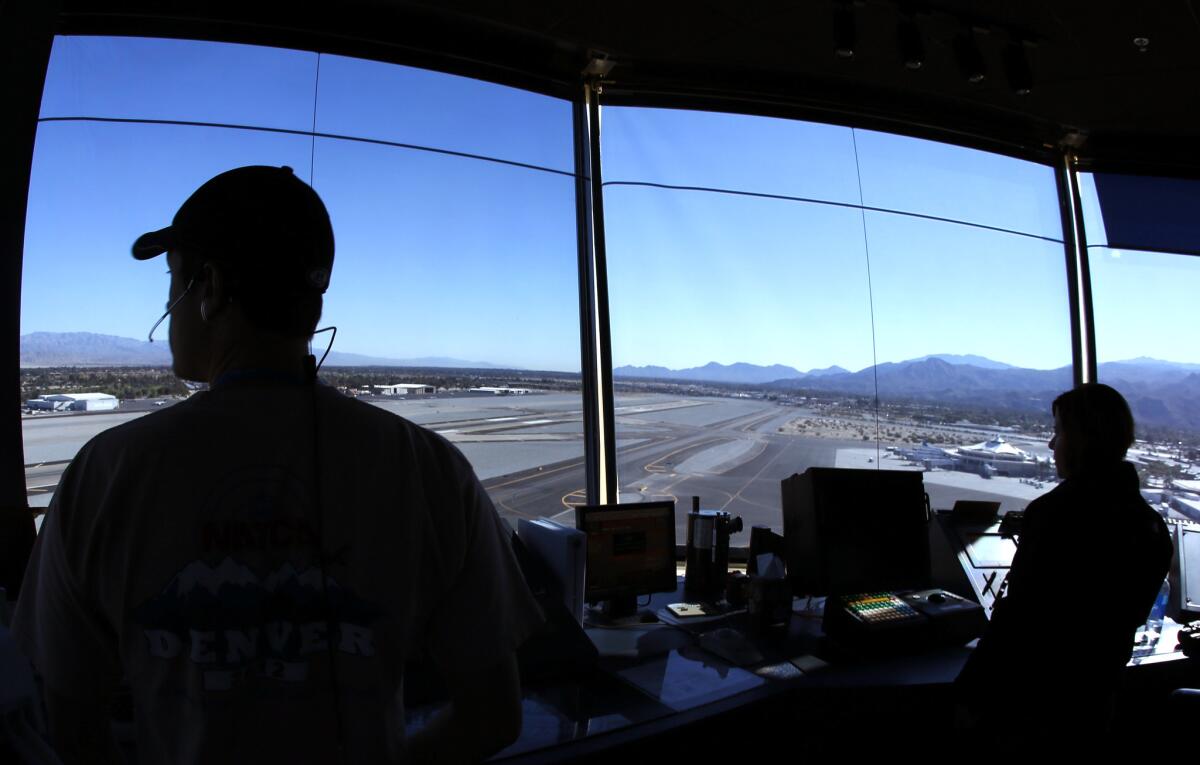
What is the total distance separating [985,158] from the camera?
4270 millimetres

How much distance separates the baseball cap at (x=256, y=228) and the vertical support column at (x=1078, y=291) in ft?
16.3

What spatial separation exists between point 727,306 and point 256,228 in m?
3.40

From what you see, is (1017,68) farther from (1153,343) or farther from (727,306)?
(1153,343)

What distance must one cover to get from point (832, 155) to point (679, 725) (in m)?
3.33

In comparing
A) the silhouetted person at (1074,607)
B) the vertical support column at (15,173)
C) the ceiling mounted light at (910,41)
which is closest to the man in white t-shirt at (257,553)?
the silhouetted person at (1074,607)

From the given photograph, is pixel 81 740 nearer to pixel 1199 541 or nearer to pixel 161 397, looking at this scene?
pixel 161 397

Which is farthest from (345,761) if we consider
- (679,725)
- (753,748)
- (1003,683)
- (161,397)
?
(161,397)

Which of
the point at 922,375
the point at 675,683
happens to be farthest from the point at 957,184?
the point at 675,683

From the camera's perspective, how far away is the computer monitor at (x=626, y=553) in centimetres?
240

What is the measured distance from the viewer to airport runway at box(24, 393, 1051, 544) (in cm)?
357

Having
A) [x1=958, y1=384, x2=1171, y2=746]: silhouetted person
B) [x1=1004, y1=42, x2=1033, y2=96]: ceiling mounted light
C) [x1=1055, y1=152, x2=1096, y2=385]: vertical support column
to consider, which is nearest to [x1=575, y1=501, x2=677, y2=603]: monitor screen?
[x1=958, y1=384, x2=1171, y2=746]: silhouetted person

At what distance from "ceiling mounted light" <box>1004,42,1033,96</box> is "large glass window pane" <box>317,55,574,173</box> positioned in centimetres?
219

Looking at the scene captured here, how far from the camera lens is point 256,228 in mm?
679

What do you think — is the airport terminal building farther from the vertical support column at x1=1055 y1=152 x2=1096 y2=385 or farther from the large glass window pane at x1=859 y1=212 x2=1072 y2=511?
the vertical support column at x1=1055 y1=152 x2=1096 y2=385
